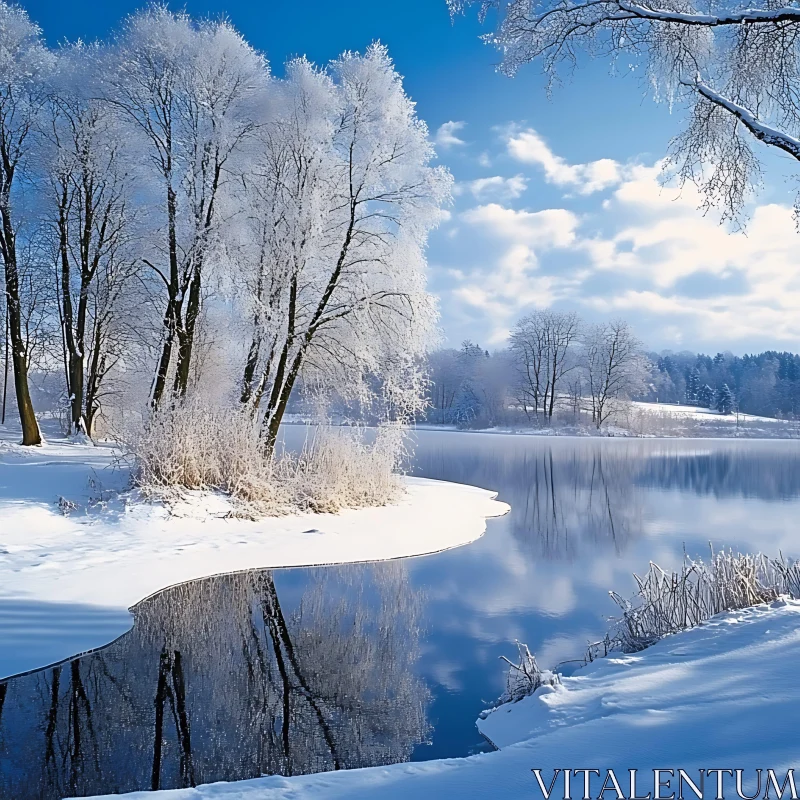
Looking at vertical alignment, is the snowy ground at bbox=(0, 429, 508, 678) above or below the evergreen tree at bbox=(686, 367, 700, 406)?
below

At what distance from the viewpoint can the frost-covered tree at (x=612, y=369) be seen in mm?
51094

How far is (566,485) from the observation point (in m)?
19.3

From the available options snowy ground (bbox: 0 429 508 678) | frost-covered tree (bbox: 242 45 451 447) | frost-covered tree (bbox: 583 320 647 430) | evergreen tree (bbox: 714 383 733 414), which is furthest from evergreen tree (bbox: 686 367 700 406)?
snowy ground (bbox: 0 429 508 678)

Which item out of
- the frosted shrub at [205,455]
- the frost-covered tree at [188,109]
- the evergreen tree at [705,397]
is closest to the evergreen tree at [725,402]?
the evergreen tree at [705,397]

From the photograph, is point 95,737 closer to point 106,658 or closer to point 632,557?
point 106,658

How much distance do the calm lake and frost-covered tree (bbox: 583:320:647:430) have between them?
40.6 metres

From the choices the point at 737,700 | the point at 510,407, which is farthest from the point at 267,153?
the point at 510,407

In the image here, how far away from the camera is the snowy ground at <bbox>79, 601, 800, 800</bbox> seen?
2576mm

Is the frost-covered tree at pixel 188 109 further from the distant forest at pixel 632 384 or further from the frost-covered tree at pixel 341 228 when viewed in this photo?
the distant forest at pixel 632 384

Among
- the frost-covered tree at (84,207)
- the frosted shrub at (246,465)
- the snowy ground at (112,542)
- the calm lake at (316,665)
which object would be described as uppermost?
the frost-covered tree at (84,207)

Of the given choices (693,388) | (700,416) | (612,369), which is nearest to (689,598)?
(612,369)

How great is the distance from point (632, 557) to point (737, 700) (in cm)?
695

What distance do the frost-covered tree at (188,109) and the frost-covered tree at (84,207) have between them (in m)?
1.00

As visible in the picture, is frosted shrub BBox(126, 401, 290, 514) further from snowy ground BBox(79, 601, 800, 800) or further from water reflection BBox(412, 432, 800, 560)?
snowy ground BBox(79, 601, 800, 800)
